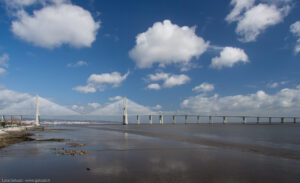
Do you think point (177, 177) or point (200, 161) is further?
point (200, 161)

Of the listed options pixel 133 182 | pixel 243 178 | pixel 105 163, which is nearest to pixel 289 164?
pixel 243 178

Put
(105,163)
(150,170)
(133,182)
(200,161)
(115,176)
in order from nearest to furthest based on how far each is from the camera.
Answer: (133,182) → (115,176) → (150,170) → (105,163) → (200,161)

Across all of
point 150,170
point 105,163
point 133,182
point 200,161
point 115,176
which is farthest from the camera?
point 200,161

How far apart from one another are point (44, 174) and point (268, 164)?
59.1 feet

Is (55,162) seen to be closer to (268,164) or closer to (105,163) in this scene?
(105,163)

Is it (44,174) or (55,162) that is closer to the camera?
(44,174)

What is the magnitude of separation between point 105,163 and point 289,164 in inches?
637

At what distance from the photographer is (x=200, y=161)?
1820cm

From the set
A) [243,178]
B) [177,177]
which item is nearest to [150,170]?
[177,177]

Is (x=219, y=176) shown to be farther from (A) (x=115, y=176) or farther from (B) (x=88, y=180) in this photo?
(B) (x=88, y=180)

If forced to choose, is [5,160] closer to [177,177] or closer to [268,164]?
[177,177]

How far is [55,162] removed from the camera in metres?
16.8

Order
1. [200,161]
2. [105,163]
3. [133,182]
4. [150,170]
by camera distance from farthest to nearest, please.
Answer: [200,161]
[105,163]
[150,170]
[133,182]

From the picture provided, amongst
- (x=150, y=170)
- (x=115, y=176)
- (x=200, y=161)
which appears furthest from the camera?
(x=200, y=161)
